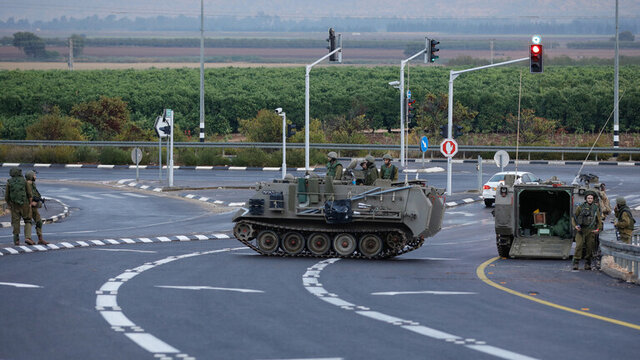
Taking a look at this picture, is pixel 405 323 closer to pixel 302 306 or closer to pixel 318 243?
pixel 302 306

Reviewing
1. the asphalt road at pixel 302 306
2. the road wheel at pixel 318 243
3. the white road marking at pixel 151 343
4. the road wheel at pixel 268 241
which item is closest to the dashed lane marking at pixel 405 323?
the asphalt road at pixel 302 306

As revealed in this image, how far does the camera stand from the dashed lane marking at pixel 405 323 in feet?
40.2

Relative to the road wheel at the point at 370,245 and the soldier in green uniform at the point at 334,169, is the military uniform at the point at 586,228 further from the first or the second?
the soldier in green uniform at the point at 334,169

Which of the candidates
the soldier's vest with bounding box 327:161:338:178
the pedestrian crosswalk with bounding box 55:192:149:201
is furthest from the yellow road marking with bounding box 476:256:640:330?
the pedestrian crosswalk with bounding box 55:192:149:201

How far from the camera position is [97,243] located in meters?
28.0

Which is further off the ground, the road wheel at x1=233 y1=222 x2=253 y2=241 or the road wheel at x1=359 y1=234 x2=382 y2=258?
the road wheel at x1=233 y1=222 x2=253 y2=241

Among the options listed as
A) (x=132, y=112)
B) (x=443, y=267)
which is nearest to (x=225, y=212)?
(x=443, y=267)

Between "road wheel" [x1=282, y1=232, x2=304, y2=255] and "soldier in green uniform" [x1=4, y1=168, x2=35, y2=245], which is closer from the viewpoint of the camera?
"road wheel" [x1=282, y1=232, x2=304, y2=255]

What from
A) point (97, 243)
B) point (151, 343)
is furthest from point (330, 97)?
point (151, 343)

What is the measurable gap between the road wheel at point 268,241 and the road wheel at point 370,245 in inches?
79.9

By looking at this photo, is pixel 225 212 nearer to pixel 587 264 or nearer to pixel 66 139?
pixel 587 264

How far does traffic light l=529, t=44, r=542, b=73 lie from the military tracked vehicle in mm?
12986

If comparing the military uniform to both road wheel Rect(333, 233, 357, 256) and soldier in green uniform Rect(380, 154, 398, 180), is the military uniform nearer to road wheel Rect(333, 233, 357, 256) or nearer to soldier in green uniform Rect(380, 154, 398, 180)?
road wheel Rect(333, 233, 357, 256)

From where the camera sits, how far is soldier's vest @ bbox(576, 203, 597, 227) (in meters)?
22.8
